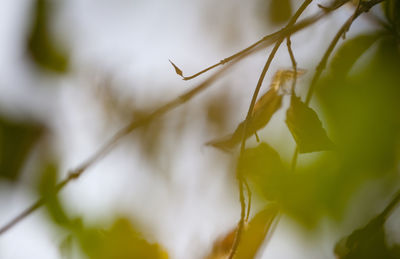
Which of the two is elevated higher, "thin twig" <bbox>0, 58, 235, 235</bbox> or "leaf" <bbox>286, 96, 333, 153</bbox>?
"thin twig" <bbox>0, 58, 235, 235</bbox>

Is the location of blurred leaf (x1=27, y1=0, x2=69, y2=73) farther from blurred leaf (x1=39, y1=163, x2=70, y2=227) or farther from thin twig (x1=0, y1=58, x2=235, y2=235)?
thin twig (x1=0, y1=58, x2=235, y2=235)

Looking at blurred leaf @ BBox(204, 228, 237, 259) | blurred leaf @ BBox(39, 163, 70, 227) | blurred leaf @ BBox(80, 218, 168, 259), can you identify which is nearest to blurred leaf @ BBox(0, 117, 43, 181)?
blurred leaf @ BBox(39, 163, 70, 227)

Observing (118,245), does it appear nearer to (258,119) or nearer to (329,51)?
(258,119)

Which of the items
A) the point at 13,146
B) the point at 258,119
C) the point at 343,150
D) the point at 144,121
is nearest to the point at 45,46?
the point at 13,146

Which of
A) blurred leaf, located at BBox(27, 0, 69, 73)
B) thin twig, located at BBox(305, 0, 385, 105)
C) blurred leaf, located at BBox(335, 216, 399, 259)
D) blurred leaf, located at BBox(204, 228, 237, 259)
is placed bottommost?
blurred leaf, located at BBox(335, 216, 399, 259)

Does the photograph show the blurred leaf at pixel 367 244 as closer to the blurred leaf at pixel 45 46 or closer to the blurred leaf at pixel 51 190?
the blurred leaf at pixel 51 190
